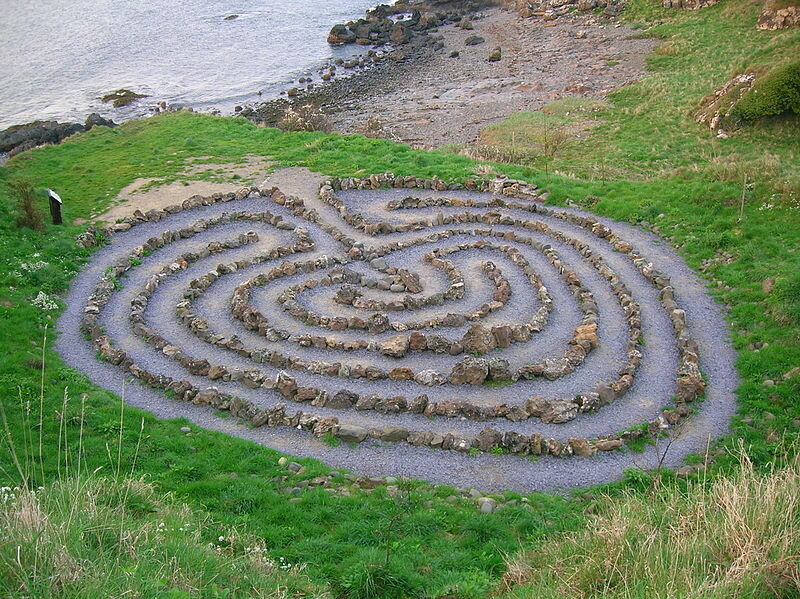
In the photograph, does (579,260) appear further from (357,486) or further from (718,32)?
(718,32)

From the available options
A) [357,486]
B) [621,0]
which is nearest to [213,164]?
[357,486]

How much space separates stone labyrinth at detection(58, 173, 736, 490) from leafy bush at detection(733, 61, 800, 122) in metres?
19.3

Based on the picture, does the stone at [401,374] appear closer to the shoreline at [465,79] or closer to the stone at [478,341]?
the stone at [478,341]

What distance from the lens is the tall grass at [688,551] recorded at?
33.4 feet

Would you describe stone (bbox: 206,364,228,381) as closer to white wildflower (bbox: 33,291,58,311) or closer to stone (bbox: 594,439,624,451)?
white wildflower (bbox: 33,291,58,311)

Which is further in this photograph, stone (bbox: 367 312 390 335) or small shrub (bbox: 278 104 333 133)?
Result: small shrub (bbox: 278 104 333 133)

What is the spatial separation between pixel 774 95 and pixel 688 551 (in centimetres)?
4256

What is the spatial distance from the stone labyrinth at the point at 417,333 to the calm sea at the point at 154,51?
4415cm

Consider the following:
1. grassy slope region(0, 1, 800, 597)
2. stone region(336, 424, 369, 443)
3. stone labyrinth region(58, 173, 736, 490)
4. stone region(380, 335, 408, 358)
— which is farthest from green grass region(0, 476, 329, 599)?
stone region(380, 335, 408, 358)

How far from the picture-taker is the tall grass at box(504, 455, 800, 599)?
401 inches

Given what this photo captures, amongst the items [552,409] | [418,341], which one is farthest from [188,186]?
[552,409]

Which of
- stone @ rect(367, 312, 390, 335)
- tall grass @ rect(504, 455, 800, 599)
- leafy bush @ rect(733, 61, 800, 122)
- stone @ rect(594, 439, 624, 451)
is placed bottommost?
stone @ rect(594, 439, 624, 451)

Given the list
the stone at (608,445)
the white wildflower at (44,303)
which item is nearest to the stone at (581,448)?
the stone at (608,445)

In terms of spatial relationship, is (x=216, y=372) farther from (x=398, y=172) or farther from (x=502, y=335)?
(x=398, y=172)
